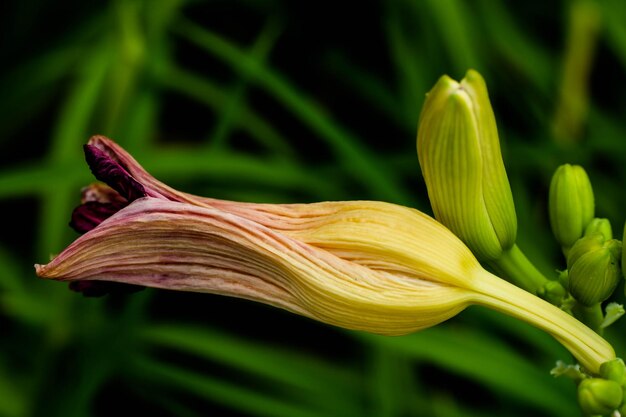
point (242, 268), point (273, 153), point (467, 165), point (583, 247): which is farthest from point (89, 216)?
point (273, 153)

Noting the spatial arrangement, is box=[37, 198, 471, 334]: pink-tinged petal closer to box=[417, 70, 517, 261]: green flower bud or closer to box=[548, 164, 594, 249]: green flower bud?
box=[417, 70, 517, 261]: green flower bud

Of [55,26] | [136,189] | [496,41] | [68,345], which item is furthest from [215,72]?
[136,189]

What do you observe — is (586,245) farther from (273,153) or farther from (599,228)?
(273,153)

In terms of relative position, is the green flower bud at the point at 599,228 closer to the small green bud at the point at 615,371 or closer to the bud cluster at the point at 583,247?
the bud cluster at the point at 583,247

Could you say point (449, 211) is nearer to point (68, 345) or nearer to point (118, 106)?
point (68, 345)

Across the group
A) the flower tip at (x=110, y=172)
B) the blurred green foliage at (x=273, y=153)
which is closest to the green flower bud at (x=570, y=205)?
the flower tip at (x=110, y=172)
